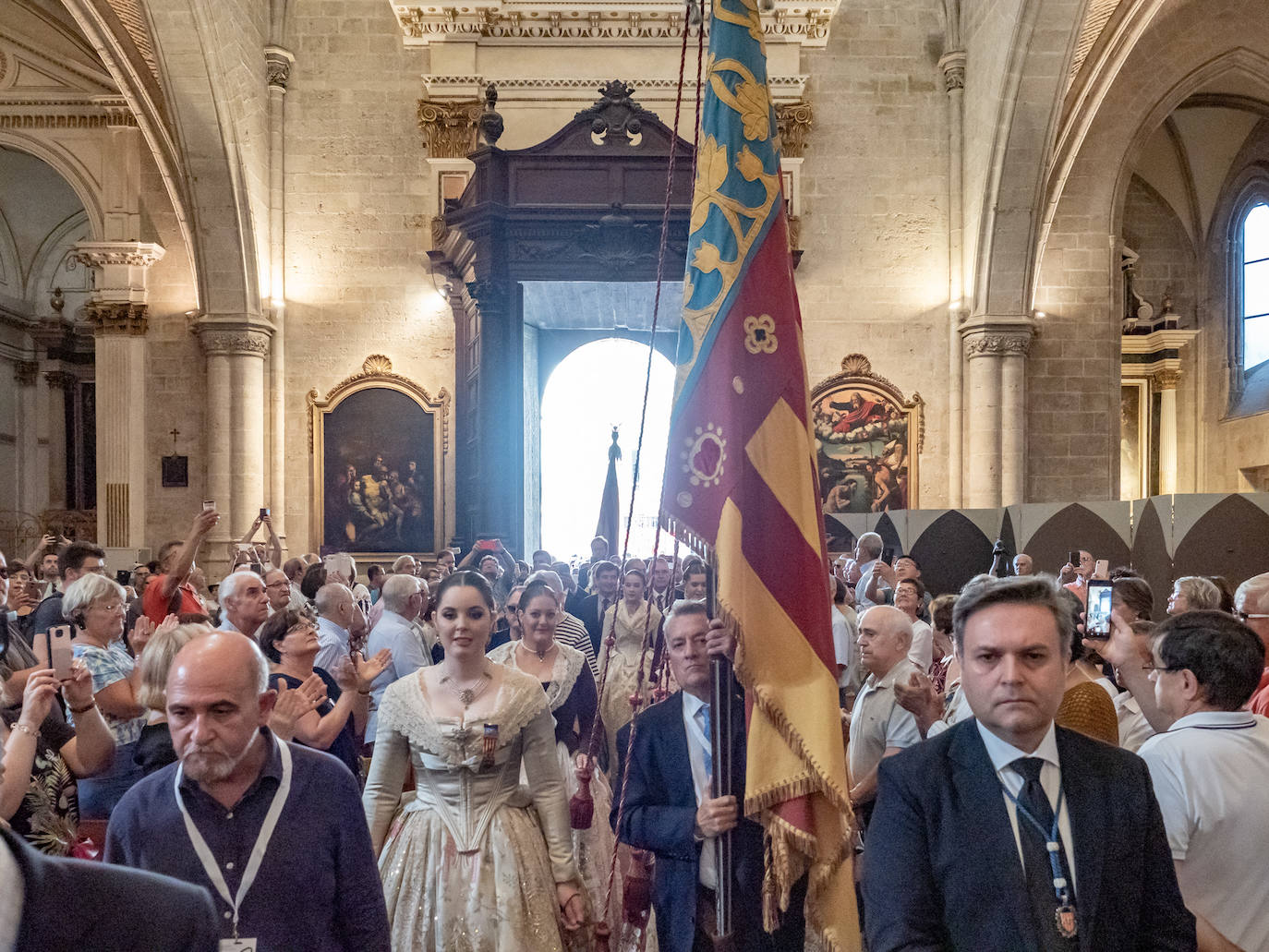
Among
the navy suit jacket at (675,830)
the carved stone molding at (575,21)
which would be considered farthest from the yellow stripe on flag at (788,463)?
the carved stone molding at (575,21)

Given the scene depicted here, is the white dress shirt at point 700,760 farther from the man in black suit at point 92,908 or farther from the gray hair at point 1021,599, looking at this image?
the man in black suit at point 92,908

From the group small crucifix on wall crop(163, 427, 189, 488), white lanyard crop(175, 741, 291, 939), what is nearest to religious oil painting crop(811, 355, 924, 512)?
small crucifix on wall crop(163, 427, 189, 488)

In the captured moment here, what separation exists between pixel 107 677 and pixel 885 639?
2810mm

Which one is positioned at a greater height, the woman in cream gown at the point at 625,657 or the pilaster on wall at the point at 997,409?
the pilaster on wall at the point at 997,409

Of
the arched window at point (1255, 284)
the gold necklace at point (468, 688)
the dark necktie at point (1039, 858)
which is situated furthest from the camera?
the arched window at point (1255, 284)

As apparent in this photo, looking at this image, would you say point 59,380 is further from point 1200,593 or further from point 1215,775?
point 1215,775

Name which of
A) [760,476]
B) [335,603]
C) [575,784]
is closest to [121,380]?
[335,603]

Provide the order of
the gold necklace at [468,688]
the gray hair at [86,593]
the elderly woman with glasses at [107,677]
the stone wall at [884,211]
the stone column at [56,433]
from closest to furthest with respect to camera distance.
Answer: the gold necklace at [468,688] < the elderly woman with glasses at [107,677] < the gray hair at [86,593] < the stone wall at [884,211] < the stone column at [56,433]

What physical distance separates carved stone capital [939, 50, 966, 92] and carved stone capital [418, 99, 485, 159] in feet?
19.8

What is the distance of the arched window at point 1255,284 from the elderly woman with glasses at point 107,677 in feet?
60.6

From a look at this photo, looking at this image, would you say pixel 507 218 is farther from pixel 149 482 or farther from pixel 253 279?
pixel 149 482

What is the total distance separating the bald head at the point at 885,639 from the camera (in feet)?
12.7

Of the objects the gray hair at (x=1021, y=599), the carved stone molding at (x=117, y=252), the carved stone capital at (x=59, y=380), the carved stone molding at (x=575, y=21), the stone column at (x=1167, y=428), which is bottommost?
the gray hair at (x=1021, y=599)

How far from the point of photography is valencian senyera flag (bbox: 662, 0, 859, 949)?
2801 millimetres
